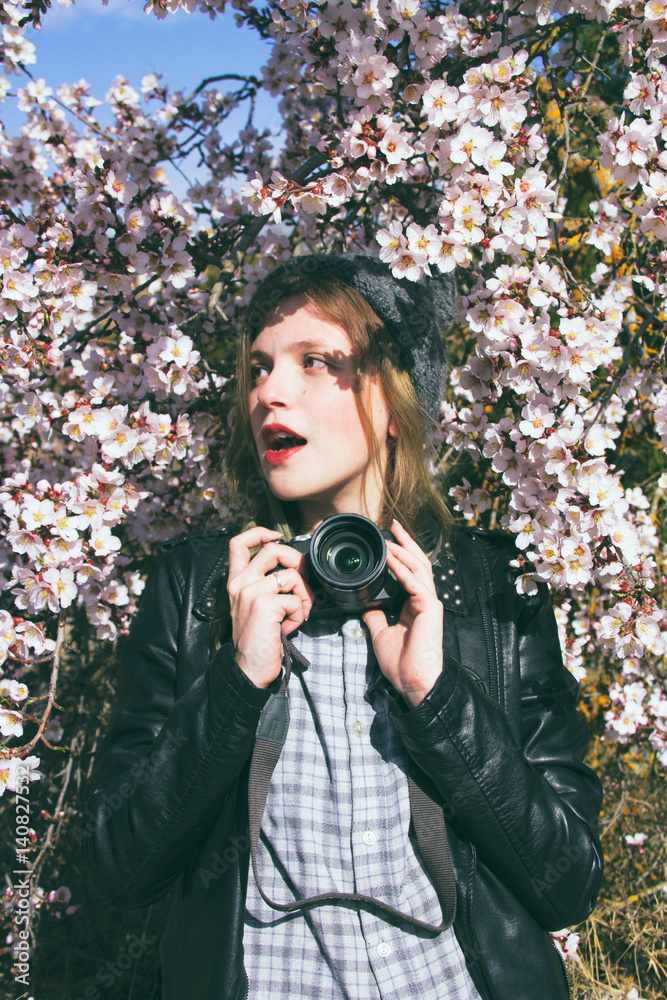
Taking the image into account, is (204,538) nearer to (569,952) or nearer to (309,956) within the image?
(309,956)

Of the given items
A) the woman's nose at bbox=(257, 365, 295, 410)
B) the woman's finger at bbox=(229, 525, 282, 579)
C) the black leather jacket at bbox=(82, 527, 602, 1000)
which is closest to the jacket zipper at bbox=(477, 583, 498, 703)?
the black leather jacket at bbox=(82, 527, 602, 1000)

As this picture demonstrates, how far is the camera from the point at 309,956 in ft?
3.96

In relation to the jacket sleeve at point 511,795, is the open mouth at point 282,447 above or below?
above

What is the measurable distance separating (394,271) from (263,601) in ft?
2.68

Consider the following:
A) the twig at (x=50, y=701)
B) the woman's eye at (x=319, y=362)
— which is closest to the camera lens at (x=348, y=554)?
the woman's eye at (x=319, y=362)

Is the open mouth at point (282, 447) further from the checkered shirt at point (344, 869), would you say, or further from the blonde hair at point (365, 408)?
the checkered shirt at point (344, 869)

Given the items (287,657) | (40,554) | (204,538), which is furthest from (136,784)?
(40,554)

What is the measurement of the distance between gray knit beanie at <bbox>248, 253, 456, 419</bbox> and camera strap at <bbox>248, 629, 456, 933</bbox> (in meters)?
0.74

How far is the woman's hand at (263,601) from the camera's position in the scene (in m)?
1.22

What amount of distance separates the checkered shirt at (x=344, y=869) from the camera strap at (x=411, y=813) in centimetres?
3

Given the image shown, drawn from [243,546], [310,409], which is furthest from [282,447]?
[243,546]

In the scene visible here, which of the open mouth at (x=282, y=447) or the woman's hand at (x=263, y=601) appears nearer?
the woman's hand at (x=263, y=601)

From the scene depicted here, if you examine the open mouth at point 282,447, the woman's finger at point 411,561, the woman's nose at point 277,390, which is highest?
the woman's nose at point 277,390

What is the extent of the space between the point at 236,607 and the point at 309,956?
0.62 m
